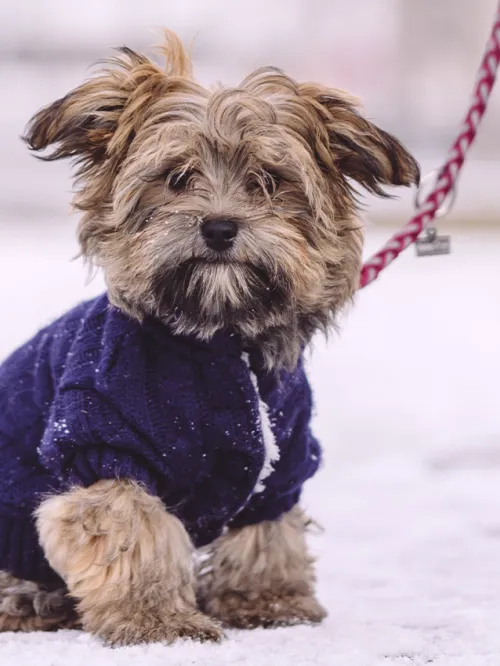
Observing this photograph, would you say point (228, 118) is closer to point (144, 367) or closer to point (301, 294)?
point (301, 294)

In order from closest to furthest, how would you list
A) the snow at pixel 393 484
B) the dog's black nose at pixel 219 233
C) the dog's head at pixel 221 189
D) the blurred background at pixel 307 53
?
the snow at pixel 393 484
the dog's black nose at pixel 219 233
the dog's head at pixel 221 189
the blurred background at pixel 307 53

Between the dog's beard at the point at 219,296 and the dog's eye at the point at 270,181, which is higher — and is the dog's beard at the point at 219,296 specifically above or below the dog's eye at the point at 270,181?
below

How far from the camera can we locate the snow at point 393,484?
2846mm

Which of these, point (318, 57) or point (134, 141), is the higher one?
point (134, 141)

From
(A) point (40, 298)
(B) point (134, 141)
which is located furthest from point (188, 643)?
(A) point (40, 298)

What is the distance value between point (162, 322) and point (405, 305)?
6591 mm

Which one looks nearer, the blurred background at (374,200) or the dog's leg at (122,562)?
the dog's leg at (122,562)

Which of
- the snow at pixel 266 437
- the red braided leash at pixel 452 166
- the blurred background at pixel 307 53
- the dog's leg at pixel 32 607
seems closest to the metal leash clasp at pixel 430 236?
the red braided leash at pixel 452 166

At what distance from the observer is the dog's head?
10.1 feet

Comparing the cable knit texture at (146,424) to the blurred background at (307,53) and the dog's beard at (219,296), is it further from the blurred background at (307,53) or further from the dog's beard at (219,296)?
the blurred background at (307,53)

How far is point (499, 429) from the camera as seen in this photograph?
6125mm

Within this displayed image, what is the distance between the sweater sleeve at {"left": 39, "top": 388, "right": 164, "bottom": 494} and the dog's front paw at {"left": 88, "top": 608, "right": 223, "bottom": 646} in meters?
0.36

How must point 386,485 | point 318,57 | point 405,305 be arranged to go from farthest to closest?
point 318,57 → point 405,305 → point 386,485

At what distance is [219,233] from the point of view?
9.78 ft
